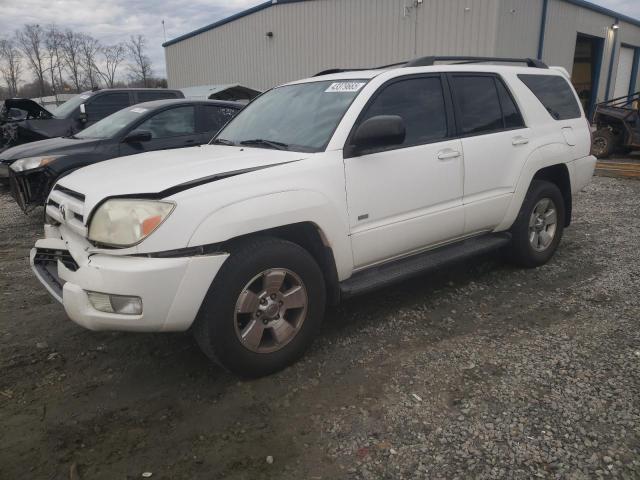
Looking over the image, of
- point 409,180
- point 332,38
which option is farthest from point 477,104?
point 332,38

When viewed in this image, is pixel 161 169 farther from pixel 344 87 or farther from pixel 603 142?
pixel 603 142

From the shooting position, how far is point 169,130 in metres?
6.59

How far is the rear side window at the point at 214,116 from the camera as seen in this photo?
6887 millimetres

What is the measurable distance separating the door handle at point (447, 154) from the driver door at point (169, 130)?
3675 mm

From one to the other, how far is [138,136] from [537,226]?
4699 millimetres

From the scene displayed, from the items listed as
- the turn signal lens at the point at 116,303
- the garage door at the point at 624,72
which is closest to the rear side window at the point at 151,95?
the turn signal lens at the point at 116,303

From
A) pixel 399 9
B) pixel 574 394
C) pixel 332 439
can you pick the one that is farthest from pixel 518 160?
pixel 399 9

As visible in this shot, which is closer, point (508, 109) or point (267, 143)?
point (267, 143)

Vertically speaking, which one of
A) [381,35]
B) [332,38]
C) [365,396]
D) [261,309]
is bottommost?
[365,396]

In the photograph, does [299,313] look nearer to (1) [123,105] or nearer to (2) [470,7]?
(1) [123,105]

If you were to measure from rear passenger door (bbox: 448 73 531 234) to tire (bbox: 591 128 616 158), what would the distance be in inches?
375

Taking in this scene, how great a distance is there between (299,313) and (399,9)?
15817 mm

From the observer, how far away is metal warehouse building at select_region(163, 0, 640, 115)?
1466 cm

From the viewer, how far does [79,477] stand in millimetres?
2189
